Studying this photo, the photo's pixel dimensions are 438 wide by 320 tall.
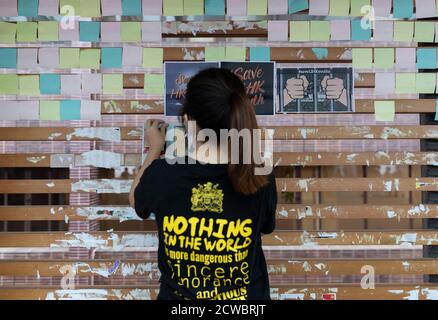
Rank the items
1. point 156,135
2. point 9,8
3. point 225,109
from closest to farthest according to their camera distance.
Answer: point 225,109
point 156,135
point 9,8

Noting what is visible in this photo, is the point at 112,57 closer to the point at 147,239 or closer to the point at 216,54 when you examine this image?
the point at 216,54

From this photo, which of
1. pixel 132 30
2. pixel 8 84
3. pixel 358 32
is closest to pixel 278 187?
pixel 358 32

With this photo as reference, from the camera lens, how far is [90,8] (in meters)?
2.79

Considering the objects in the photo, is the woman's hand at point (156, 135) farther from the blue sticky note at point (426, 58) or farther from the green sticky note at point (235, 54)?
the blue sticky note at point (426, 58)

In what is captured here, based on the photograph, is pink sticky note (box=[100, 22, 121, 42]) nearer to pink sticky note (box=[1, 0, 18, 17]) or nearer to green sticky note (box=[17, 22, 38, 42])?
green sticky note (box=[17, 22, 38, 42])

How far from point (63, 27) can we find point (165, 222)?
1.60 meters

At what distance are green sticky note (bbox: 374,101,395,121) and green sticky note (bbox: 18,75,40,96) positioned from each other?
1999 mm

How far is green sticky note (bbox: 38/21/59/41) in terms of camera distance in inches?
110

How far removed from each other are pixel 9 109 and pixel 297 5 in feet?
5.90

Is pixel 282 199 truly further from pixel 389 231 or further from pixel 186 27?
pixel 186 27

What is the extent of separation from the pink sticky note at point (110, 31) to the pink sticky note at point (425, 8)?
177 centimetres

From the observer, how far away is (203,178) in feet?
5.79

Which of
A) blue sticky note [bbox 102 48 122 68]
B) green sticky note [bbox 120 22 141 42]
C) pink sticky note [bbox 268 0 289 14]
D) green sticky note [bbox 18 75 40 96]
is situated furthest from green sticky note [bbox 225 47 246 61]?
green sticky note [bbox 18 75 40 96]

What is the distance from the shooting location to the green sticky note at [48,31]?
280 cm
